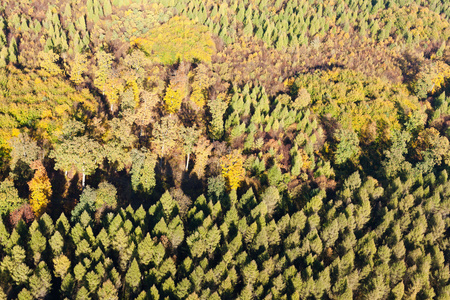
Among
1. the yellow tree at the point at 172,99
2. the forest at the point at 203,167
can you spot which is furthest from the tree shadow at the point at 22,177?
the yellow tree at the point at 172,99

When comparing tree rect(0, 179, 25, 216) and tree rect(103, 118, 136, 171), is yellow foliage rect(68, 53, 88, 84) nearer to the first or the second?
tree rect(103, 118, 136, 171)

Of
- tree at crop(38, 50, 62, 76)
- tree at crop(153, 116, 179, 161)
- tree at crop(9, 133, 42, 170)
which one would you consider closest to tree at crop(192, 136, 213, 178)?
tree at crop(153, 116, 179, 161)

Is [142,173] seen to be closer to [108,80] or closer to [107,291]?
[107,291]

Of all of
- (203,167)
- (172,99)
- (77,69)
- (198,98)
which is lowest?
(203,167)

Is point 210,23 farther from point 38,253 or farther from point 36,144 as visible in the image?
point 38,253

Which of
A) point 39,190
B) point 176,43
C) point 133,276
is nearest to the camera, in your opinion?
point 133,276

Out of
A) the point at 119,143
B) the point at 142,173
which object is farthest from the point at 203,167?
the point at 119,143
